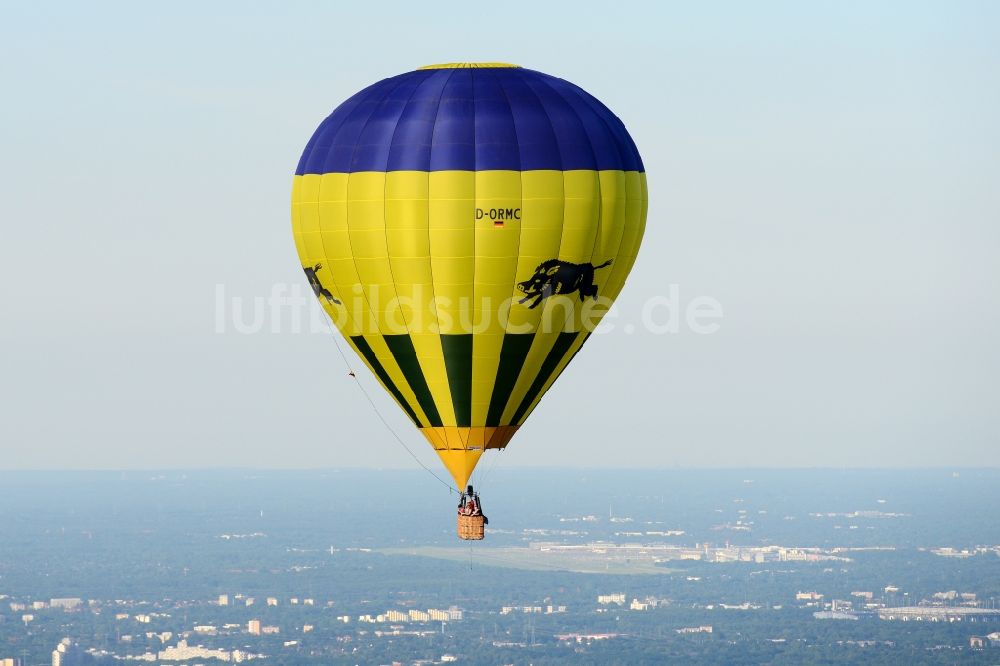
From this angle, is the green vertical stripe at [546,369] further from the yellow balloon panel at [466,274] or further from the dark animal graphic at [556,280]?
the dark animal graphic at [556,280]

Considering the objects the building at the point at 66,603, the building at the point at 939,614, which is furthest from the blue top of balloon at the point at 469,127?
the building at the point at 66,603

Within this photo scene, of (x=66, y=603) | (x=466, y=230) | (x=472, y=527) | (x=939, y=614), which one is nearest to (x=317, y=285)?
(x=466, y=230)

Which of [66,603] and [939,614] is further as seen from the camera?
[66,603]

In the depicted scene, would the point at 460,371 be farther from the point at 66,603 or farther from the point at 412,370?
the point at 66,603

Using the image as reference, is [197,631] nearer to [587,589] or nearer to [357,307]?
[587,589]

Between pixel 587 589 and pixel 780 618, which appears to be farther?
pixel 587 589

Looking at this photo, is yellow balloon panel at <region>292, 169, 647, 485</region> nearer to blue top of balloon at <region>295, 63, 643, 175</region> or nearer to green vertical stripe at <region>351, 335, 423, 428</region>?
green vertical stripe at <region>351, 335, 423, 428</region>

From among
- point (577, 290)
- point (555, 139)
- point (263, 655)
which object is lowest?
point (263, 655)

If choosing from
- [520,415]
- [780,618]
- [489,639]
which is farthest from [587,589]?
[520,415]
